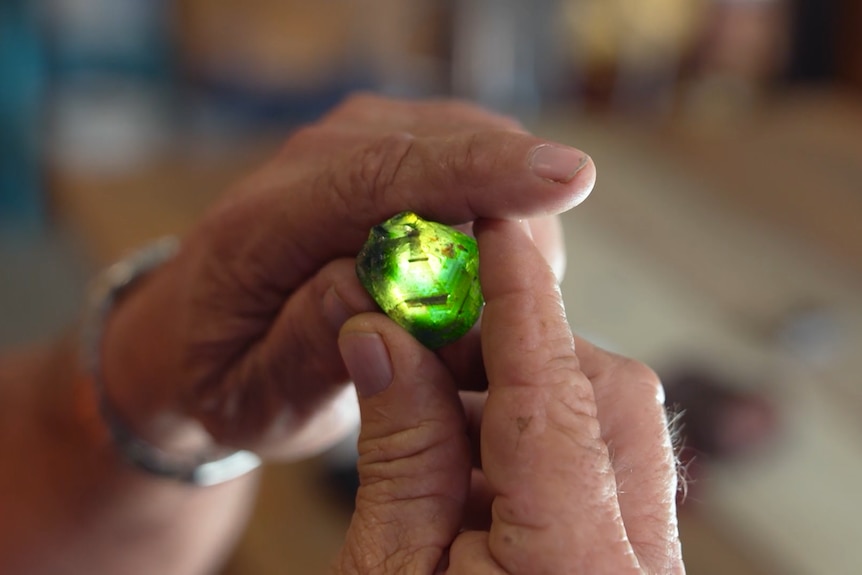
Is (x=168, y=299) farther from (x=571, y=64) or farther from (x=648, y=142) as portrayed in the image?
(x=571, y=64)

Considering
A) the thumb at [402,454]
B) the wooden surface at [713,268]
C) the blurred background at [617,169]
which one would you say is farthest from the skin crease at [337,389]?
the wooden surface at [713,268]

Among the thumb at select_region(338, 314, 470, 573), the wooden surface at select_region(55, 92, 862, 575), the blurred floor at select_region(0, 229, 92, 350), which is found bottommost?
the blurred floor at select_region(0, 229, 92, 350)

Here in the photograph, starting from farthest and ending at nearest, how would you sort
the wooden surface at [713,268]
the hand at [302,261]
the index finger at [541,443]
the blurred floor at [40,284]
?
the blurred floor at [40,284] → the wooden surface at [713,268] → the hand at [302,261] → the index finger at [541,443]

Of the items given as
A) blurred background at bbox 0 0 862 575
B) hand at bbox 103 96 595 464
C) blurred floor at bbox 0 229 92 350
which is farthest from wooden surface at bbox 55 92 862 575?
hand at bbox 103 96 595 464

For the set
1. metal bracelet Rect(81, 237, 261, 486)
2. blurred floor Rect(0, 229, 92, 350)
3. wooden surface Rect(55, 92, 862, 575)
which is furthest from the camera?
blurred floor Rect(0, 229, 92, 350)

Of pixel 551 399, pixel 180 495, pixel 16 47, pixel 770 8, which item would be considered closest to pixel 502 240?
pixel 551 399

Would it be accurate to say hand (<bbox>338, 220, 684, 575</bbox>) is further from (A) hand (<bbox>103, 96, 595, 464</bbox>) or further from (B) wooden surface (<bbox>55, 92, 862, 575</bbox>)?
(B) wooden surface (<bbox>55, 92, 862, 575</bbox>)

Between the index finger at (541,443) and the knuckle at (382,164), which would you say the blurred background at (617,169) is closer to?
the index finger at (541,443)
